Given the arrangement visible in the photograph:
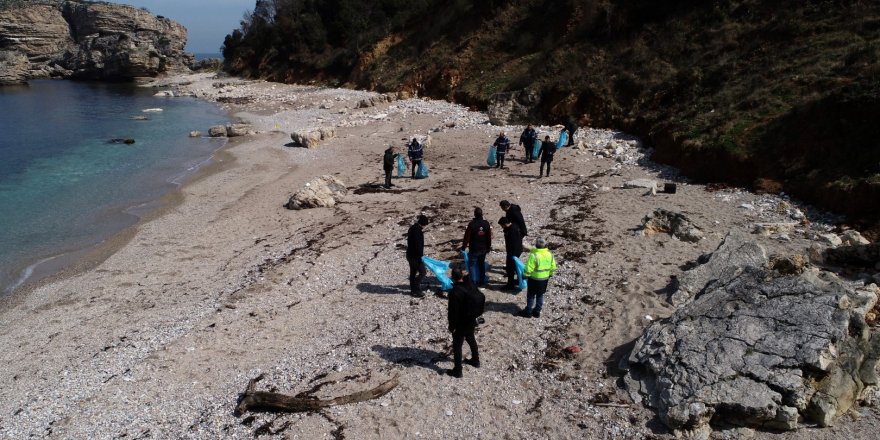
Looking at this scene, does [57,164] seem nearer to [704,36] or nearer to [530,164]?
[530,164]

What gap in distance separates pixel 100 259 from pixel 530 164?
15858 mm

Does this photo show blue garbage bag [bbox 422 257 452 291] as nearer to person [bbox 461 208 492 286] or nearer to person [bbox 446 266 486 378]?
person [bbox 461 208 492 286]

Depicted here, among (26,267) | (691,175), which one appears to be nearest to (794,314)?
(691,175)

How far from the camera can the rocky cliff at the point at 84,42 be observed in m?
84.2

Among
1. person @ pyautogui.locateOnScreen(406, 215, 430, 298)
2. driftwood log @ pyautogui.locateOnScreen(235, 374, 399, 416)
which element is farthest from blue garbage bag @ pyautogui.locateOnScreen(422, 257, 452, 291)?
driftwood log @ pyautogui.locateOnScreen(235, 374, 399, 416)

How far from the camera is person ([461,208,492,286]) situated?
10.9 metres

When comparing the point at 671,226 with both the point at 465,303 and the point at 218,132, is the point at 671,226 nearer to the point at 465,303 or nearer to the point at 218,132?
the point at 465,303

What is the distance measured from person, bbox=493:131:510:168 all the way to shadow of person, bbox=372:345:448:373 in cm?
1340

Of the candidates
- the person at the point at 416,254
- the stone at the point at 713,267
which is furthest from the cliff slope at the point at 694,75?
the person at the point at 416,254

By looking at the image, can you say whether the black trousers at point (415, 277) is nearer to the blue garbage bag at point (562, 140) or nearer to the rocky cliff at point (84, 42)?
the blue garbage bag at point (562, 140)

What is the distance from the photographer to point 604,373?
8.43m

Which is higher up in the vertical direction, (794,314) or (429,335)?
(794,314)

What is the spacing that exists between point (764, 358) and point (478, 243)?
5435 millimetres

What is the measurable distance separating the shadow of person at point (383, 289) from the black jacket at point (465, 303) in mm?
3812
